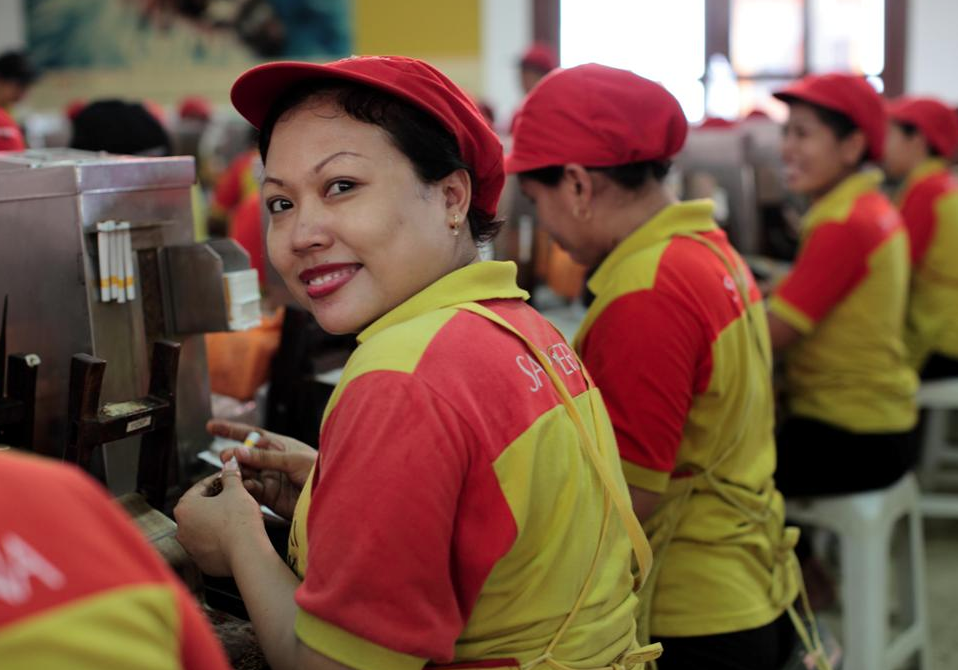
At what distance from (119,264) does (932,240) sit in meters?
2.91

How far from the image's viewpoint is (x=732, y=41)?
833 centimetres

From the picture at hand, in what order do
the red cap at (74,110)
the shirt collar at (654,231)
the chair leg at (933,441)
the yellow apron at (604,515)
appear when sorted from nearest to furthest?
1. the yellow apron at (604,515)
2. the shirt collar at (654,231)
3. the red cap at (74,110)
4. the chair leg at (933,441)

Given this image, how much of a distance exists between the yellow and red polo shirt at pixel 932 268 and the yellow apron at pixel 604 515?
2.57 metres

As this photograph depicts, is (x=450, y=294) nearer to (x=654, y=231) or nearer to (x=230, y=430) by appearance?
(x=230, y=430)

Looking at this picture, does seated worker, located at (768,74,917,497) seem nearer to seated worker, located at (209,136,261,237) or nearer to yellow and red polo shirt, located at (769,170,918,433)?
yellow and red polo shirt, located at (769,170,918,433)

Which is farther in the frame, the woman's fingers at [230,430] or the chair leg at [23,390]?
the woman's fingers at [230,430]

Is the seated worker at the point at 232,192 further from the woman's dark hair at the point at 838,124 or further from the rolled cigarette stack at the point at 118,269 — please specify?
the rolled cigarette stack at the point at 118,269

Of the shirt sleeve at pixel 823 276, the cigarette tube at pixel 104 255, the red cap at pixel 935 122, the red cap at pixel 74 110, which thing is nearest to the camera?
the cigarette tube at pixel 104 255

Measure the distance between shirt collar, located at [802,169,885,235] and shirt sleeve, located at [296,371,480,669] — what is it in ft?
6.03

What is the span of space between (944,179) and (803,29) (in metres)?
4.96

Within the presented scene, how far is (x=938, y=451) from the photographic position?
3.61m

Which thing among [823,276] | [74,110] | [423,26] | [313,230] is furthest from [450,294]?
[423,26]

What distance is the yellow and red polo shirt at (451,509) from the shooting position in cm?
82

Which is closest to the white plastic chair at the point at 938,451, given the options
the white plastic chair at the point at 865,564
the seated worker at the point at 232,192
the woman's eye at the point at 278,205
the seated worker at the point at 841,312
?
the seated worker at the point at 841,312
